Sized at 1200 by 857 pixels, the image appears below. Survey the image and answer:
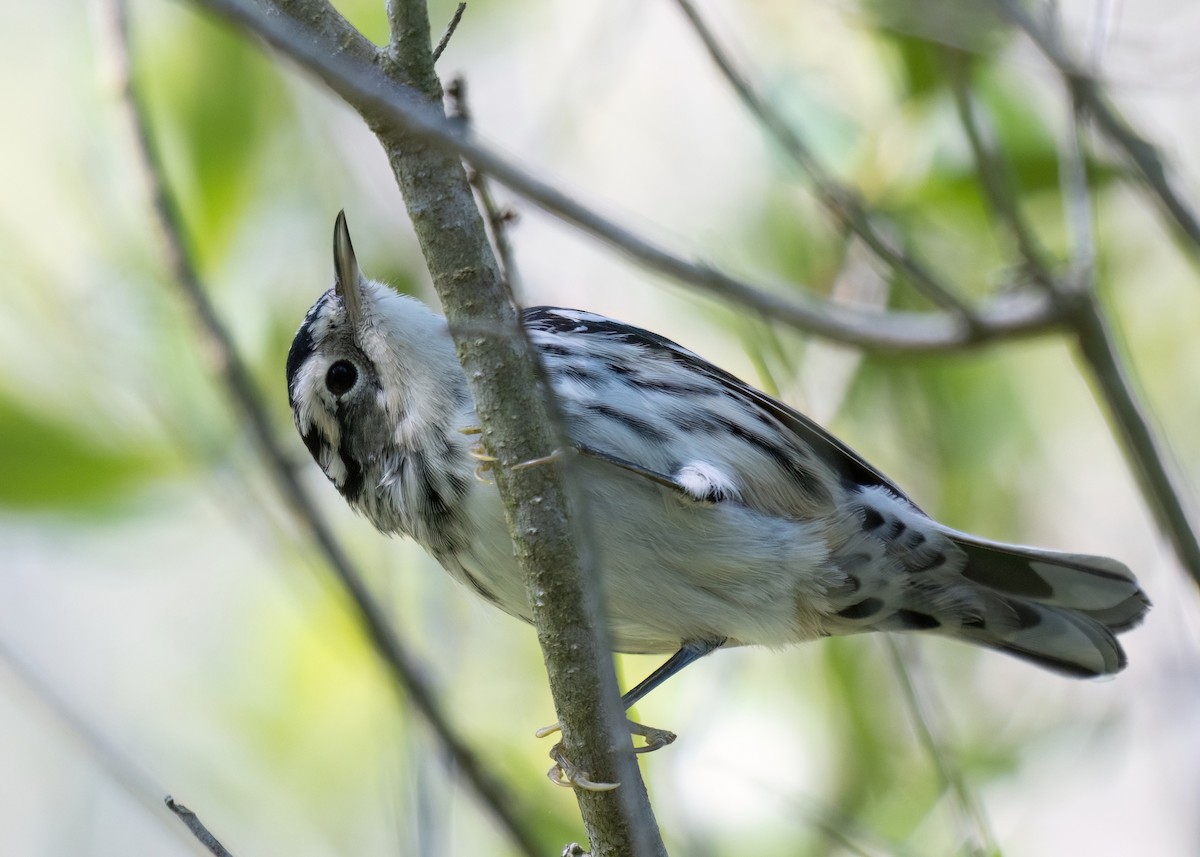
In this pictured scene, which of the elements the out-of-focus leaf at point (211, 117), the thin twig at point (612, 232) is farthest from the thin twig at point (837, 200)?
the out-of-focus leaf at point (211, 117)

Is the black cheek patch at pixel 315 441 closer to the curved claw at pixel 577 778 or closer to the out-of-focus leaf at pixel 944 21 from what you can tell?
the curved claw at pixel 577 778

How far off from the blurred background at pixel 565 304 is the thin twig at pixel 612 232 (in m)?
1.92

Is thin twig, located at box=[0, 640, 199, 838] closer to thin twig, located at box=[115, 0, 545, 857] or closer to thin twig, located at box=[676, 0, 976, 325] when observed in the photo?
thin twig, located at box=[115, 0, 545, 857]

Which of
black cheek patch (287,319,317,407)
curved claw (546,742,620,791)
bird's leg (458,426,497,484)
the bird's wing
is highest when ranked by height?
the bird's wing

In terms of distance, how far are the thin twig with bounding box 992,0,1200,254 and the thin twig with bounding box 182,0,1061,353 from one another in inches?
11.3

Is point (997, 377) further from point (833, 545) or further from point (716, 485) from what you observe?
point (716, 485)

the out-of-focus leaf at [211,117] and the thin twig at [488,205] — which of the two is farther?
the out-of-focus leaf at [211,117]

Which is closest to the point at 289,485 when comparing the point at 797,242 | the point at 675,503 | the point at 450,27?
the point at 675,503

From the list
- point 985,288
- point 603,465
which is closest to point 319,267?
point 603,465

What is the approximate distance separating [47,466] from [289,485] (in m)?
1.70

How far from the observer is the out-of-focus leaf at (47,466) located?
4719 millimetres

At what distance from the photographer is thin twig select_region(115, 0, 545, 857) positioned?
338cm

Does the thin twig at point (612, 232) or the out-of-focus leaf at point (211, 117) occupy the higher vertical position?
the out-of-focus leaf at point (211, 117)

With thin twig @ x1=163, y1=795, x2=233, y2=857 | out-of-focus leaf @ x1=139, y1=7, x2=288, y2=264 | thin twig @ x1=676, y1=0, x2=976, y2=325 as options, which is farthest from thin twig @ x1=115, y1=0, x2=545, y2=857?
thin twig @ x1=676, y1=0, x2=976, y2=325
